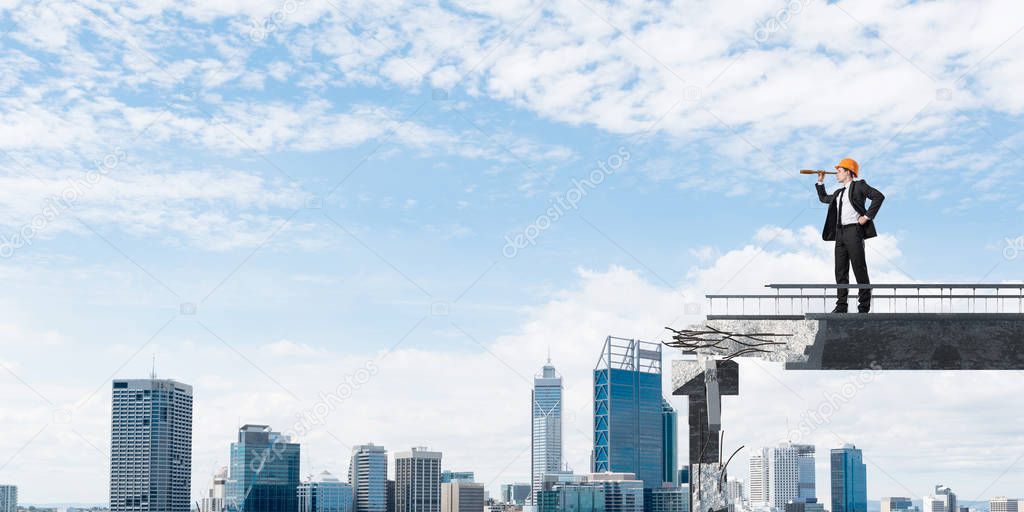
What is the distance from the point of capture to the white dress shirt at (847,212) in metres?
14.5

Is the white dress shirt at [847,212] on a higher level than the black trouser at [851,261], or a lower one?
higher

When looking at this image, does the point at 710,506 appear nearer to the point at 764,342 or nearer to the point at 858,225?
the point at 764,342

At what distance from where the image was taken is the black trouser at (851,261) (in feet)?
47.4

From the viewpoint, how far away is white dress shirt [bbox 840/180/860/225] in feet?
47.5

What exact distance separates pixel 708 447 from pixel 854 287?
3.12 meters

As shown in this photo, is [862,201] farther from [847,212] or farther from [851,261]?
[851,261]

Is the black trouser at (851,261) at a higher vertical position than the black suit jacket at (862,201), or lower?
lower

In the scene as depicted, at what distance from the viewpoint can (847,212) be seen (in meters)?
14.6

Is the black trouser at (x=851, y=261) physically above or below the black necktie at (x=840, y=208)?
below

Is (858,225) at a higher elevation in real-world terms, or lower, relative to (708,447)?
higher

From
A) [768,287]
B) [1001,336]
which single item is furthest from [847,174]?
[1001,336]

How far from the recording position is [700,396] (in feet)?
53.3

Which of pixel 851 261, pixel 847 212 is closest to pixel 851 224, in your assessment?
pixel 847 212

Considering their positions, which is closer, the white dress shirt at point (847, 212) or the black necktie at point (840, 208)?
the white dress shirt at point (847, 212)
